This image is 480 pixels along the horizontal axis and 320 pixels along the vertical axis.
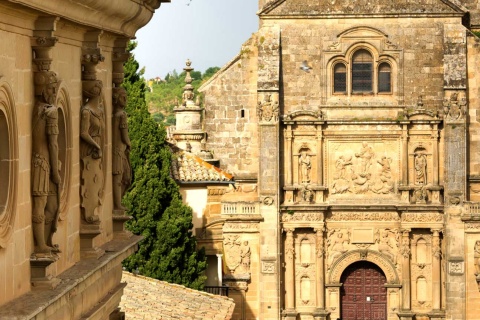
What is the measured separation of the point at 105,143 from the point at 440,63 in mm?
33697

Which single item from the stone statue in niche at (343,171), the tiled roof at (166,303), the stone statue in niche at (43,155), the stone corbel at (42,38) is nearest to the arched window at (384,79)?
the stone statue in niche at (343,171)

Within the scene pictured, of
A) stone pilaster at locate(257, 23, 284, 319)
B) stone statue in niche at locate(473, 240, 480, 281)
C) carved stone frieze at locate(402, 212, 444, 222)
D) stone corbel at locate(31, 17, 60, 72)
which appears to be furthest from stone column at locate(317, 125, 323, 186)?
stone corbel at locate(31, 17, 60, 72)

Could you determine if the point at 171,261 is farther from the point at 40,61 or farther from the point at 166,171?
the point at 40,61

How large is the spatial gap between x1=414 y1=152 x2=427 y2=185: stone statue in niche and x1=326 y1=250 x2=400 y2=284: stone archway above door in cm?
269

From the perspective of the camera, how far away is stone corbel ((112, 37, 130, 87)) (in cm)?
1458

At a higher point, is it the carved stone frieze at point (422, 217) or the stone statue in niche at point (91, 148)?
the stone statue in niche at point (91, 148)

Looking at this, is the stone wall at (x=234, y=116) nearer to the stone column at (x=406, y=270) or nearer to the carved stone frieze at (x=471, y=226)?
the stone column at (x=406, y=270)

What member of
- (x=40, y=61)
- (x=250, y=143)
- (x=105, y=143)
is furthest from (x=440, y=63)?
(x=40, y=61)

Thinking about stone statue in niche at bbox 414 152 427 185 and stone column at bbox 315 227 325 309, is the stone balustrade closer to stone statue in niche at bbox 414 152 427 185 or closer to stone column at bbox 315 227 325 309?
stone column at bbox 315 227 325 309

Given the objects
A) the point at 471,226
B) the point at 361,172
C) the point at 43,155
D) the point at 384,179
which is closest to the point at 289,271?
the point at 361,172

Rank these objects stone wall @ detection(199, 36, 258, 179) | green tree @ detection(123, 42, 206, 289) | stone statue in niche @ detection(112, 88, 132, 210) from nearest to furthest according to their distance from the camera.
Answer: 1. stone statue in niche @ detection(112, 88, 132, 210)
2. green tree @ detection(123, 42, 206, 289)
3. stone wall @ detection(199, 36, 258, 179)

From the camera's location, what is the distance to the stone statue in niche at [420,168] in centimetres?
4656

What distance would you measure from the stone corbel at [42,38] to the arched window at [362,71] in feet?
120

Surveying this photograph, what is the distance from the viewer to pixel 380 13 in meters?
46.6
